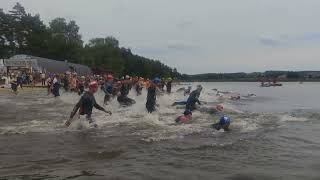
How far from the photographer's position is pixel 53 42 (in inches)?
4195

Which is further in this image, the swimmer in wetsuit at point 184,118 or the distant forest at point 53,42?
the distant forest at point 53,42

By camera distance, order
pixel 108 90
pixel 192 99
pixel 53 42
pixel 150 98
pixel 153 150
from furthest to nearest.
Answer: pixel 53 42
pixel 108 90
pixel 192 99
pixel 150 98
pixel 153 150

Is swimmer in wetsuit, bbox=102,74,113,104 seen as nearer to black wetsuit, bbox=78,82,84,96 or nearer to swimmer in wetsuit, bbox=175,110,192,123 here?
black wetsuit, bbox=78,82,84,96

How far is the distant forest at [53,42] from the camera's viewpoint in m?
98.6

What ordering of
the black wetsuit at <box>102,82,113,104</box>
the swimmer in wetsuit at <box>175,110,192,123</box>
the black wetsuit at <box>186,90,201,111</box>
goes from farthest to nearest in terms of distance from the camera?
the black wetsuit at <box>102,82,113,104</box>, the black wetsuit at <box>186,90,201,111</box>, the swimmer in wetsuit at <box>175,110,192,123</box>

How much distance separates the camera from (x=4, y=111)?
23.3 meters

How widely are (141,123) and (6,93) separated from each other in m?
23.7

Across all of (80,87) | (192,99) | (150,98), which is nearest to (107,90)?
(150,98)

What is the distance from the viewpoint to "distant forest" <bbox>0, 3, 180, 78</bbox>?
323 feet

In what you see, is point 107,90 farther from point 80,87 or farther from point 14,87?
point 14,87

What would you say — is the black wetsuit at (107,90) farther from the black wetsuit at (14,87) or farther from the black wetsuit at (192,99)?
the black wetsuit at (14,87)

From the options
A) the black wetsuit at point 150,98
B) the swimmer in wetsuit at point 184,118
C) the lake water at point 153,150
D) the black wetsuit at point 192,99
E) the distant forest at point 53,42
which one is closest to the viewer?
the lake water at point 153,150

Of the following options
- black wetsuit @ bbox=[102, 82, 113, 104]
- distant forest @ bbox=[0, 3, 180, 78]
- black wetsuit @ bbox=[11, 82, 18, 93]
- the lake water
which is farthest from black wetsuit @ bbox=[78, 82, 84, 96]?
distant forest @ bbox=[0, 3, 180, 78]

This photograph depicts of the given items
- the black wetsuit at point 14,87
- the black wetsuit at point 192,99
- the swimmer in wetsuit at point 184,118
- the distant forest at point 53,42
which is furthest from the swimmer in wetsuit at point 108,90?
the distant forest at point 53,42
